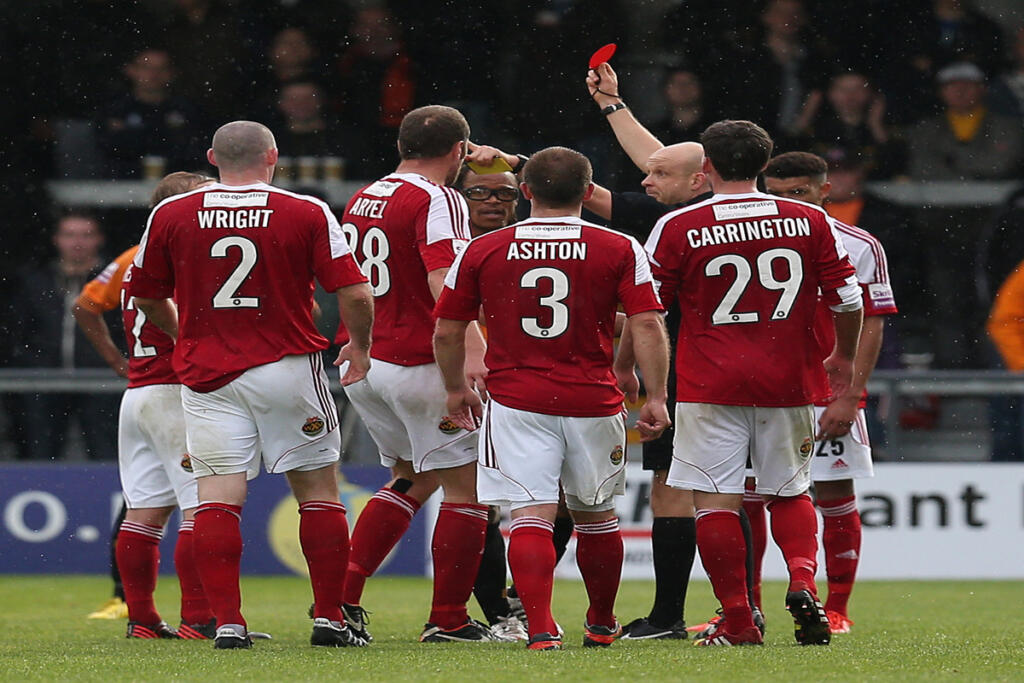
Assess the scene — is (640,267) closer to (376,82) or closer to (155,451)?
(155,451)

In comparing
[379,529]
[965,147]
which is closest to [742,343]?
[379,529]

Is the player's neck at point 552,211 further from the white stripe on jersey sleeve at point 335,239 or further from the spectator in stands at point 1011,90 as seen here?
the spectator in stands at point 1011,90

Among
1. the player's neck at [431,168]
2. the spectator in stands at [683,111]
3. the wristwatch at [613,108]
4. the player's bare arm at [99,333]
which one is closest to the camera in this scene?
the player's neck at [431,168]

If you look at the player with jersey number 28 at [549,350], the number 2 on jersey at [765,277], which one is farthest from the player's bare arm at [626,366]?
the number 2 on jersey at [765,277]

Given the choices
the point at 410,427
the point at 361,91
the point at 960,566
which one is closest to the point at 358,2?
the point at 361,91

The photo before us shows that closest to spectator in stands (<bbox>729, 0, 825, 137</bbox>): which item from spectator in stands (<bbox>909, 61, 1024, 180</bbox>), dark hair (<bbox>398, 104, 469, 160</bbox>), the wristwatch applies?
spectator in stands (<bbox>909, 61, 1024, 180</bbox>)

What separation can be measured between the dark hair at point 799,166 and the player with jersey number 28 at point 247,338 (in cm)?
206

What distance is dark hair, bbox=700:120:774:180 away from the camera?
5941 millimetres

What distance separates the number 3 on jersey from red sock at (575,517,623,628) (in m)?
1.26

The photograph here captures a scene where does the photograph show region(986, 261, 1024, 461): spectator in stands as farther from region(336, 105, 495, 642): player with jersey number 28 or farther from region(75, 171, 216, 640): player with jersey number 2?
region(75, 171, 216, 640): player with jersey number 2

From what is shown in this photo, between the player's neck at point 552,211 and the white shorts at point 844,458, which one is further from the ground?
the player's neck at point 552,211

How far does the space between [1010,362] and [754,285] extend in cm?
606

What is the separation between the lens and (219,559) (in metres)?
5.86

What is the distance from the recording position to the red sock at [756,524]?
698 cm
